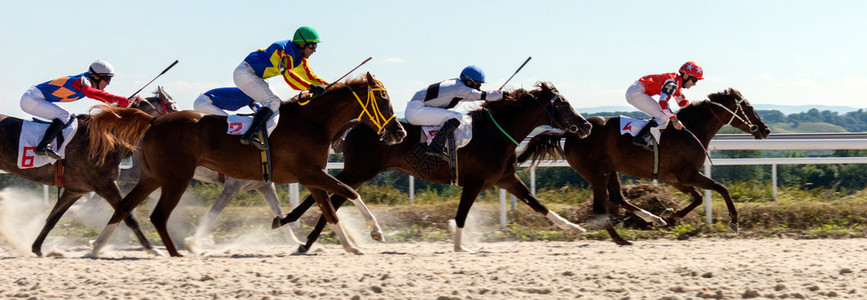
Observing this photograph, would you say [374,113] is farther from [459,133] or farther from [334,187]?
[459,133]

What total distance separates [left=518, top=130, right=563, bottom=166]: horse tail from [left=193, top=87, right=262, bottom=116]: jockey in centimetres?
254

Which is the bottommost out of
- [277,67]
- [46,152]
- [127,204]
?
[127,204]

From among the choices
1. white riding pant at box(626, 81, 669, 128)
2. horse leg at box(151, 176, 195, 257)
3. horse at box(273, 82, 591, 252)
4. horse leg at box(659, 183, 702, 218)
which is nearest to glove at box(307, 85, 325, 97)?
horse at box(273, 82, 591, 252)

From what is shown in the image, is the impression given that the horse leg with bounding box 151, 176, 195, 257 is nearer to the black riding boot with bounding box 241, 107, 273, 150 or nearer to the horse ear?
the black riding boot with bounding box 241, 107, 273, 150

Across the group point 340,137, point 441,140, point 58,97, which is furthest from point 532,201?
point 58,97

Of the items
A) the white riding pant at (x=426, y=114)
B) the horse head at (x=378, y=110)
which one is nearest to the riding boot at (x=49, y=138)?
the horse head at (x=378, y=110)

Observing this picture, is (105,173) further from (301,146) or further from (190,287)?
(190,287)

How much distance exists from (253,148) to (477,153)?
1.78 m

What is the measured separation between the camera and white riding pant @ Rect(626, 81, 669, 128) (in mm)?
7645

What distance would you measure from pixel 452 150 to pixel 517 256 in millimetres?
1141

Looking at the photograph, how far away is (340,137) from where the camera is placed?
664cm

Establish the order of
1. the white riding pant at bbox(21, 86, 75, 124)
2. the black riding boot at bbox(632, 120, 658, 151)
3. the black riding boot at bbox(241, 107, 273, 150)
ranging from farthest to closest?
1. the black riding boot at bbox(632, 120, 658, 151)
2. the white riding pant at bbox(21, 86, 75, 124)
3. the black riding boot at bbox(241, 107, 273, 150)

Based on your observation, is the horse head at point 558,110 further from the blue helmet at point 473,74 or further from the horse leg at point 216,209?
the horse leg at point 216,209

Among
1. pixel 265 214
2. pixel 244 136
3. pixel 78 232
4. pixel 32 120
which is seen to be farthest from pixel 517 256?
pixel 78 232
